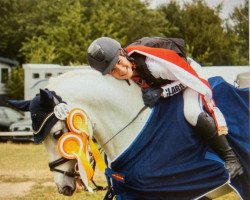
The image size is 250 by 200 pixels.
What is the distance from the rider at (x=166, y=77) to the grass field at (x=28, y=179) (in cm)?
446

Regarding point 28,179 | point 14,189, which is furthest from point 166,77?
point 28,179

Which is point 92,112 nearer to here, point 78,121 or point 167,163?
point 78,121

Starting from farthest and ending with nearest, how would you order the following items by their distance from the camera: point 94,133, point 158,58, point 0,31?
1. point 0,31
2. point 94,133
3. point 158,58

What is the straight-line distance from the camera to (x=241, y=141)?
3680 mm

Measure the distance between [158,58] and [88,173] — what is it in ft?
3.02

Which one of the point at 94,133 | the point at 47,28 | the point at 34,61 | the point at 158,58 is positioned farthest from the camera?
the point at 47,28

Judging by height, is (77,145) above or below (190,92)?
below

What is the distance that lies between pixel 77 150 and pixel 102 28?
97.4 ft

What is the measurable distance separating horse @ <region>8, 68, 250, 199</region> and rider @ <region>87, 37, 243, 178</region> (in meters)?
0.06

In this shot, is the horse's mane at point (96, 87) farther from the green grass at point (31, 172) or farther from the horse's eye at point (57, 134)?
the green grass at point (31, 172)

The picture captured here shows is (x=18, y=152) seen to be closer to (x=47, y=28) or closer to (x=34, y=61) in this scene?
(x=34, y=61)

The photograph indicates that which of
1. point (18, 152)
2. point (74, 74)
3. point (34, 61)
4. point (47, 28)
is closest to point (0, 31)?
point (47, 28)

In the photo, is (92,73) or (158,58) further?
(92,73)

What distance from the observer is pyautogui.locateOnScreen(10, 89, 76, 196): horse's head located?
11.5 feet
